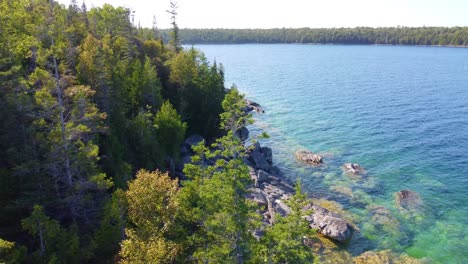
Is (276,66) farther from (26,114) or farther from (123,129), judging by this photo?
(26,114)

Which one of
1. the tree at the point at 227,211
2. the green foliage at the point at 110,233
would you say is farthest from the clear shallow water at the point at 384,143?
the green foliage at the point at 110,233

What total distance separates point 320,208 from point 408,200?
47.7ft

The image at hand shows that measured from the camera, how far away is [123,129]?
146ft

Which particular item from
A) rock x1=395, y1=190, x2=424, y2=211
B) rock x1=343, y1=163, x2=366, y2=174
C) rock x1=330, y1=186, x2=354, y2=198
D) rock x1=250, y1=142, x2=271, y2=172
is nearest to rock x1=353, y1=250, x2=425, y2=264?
rock x1=395, y1=190, x2=424, y2=211

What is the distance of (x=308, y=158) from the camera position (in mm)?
61062

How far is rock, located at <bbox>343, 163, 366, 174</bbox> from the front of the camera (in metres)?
56.8

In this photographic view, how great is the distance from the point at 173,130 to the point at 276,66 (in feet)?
452

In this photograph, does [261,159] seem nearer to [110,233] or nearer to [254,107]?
[110,233]

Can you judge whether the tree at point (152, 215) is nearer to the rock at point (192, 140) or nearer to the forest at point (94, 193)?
the forest at point (94, 193)

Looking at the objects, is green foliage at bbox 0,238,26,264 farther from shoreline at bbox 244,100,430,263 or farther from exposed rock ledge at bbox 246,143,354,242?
shoreline at bbox 244,100,430,263

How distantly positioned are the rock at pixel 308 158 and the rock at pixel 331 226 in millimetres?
18683

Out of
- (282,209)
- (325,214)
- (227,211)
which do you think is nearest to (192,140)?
(282,209)

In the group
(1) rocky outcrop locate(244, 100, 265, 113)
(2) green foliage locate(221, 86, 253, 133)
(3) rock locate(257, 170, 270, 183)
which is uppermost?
(2) green foliage locate(221, 86, 253, 133)

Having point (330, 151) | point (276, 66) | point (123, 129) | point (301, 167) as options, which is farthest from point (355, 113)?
point (276, 66)
